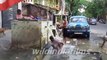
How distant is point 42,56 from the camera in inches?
399

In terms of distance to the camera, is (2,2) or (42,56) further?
(42,56)

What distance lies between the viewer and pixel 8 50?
10.6m

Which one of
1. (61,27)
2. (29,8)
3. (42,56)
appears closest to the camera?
(42,56)

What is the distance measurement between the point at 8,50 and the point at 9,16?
11.4m

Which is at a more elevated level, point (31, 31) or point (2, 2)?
point (2, 2)

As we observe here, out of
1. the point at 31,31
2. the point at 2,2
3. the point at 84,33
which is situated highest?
the point at 2,2

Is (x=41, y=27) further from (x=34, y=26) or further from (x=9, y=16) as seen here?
(x=9, y=16)

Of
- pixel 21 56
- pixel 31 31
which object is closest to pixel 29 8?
pixel 31 31

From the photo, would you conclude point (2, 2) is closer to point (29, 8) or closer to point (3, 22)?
point (3, 22)

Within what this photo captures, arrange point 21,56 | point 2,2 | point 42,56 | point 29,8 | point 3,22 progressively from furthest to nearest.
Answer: point 29,8 → point 3,22 → point 42,56 → point 21,56 → point 2,2

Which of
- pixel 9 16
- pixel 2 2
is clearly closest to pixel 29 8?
pixel 9 16

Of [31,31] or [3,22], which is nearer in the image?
[31,31]

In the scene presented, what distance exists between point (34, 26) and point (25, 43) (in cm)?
81

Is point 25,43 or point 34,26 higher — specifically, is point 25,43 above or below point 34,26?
below
